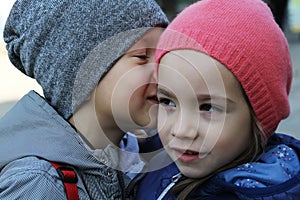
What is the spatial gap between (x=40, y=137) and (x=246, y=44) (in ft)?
2.28

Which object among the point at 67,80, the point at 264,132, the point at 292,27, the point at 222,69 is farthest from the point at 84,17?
the point at 292,27

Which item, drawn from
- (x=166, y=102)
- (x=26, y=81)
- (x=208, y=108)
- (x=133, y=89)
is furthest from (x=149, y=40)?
(x=26, y=81)

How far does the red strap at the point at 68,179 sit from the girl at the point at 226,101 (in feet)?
0.96

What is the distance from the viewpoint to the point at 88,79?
5.81 ft

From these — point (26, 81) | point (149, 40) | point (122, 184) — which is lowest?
point (26, 81)

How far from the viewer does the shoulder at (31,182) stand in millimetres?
1528

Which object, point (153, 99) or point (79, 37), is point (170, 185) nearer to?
point (153, 99)

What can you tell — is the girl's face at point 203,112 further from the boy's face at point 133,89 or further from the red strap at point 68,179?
the red strap at point 68,179

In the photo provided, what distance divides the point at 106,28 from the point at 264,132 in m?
0.62

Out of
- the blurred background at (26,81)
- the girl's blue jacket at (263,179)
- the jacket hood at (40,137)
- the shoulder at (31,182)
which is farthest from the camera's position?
the blurred background at (26,81)

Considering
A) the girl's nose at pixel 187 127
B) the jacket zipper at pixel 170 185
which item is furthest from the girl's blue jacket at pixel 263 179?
the girl's nose at pixel 187 127

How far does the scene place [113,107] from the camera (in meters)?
1.76

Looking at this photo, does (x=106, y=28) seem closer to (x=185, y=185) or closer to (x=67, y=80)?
(x=67, y=80)

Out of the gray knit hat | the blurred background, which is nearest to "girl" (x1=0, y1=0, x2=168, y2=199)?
the gray knit hat
